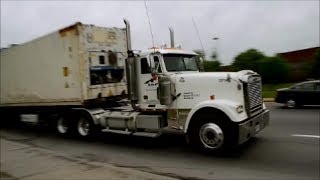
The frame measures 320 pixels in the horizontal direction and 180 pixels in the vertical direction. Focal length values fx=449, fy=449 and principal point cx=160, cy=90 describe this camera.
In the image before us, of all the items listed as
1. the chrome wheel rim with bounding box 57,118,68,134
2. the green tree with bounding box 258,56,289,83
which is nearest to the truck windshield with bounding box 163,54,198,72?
the chrome wheel rim with bounding box 57,118,68,134

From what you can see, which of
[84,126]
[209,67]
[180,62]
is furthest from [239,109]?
[209,67]

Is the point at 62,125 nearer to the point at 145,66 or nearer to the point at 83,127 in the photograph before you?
the point at 83,127

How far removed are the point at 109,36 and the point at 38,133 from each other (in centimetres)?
449

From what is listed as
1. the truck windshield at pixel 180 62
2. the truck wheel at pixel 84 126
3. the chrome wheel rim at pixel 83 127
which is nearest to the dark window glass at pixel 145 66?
the truck windshield at pixel 180 62

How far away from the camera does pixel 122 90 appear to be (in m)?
14.0

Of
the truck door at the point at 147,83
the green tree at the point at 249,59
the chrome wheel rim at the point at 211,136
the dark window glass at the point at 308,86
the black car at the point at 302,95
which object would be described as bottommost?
the chrome wheel rim at the point at 211,136

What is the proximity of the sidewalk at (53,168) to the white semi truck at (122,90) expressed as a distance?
217 centimetres

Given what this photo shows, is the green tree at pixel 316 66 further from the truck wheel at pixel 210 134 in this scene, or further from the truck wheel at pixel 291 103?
the truck wheel at pixel 210 134

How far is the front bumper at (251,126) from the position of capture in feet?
31.9

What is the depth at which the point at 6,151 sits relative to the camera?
38.9 feet

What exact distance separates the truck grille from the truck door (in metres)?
2.38

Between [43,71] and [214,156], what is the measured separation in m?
6.87

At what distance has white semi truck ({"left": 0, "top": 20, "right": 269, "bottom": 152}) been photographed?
10.1 m

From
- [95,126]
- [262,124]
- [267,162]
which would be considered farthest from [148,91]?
[267,162]
